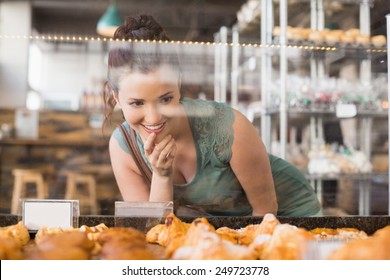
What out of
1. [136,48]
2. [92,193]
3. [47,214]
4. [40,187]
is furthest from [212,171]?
[40,187]

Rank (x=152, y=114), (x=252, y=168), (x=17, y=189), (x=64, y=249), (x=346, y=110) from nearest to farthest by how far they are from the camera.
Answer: (x=64, y=249) → (x=152, y=114) → (x=252, y=168) → (x=346, y=110) → (x=17, y=189)

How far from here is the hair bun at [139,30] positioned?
8.70 feet

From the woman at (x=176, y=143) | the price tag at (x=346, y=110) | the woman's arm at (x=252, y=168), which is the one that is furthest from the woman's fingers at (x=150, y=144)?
the price tag at (x=346, y=110)

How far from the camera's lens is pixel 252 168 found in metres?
2.75

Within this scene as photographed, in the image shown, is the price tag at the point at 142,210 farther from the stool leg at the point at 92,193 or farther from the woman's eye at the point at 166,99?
the stool leg at the point at 92,193

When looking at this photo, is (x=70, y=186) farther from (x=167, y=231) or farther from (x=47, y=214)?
(x=167, y=231)

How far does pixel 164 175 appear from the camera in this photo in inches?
106

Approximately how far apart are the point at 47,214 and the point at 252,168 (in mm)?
1308

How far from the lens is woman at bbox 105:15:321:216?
2666mm

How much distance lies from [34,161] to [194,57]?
8.01ft

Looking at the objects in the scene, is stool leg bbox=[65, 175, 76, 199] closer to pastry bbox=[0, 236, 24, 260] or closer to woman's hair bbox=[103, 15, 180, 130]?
woman's hair bbox=[103, 15, 180, 130]

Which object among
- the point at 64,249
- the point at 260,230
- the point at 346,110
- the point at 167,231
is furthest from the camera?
the point at 346,110

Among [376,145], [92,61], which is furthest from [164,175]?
[92,61]
